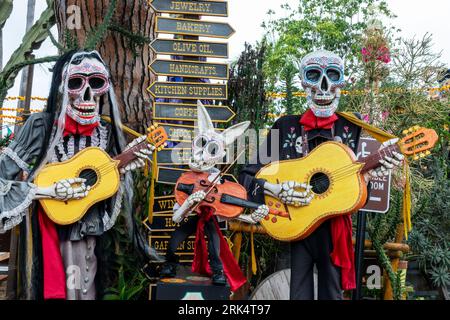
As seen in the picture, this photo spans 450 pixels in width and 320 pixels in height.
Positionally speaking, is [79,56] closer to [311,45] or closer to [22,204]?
[22,204]

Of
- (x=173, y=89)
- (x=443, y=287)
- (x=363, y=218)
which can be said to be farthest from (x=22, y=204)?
(x=443, y=287)

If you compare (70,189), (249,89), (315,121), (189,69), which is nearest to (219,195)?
(315,121)

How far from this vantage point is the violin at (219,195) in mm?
4887

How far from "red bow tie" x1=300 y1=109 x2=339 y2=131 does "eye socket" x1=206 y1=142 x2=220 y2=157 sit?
2.02 ft

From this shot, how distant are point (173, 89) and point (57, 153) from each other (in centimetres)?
134

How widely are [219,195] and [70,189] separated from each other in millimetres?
Result: 988

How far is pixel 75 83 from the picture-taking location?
4891 mm

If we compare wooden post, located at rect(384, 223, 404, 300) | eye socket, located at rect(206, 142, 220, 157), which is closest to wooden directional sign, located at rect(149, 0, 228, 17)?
eye socket, located at rect(206, 142, 220, 157)

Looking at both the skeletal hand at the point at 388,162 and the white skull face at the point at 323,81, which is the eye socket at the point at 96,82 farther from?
the skeletal hand at the point at 388,162

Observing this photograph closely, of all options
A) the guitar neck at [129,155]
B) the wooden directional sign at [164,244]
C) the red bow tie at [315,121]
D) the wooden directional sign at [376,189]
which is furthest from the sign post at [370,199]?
the guitar neck at [129,155]

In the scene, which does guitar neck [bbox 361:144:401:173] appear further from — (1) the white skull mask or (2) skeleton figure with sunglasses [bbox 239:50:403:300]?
(1) the white skull mask

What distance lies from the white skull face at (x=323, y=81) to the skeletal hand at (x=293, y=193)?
51 centimetres

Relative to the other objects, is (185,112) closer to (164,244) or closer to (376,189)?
(164,244)

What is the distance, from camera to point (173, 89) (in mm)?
5883
